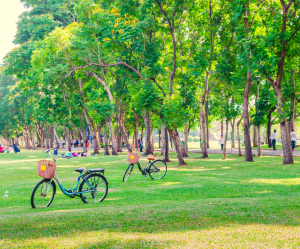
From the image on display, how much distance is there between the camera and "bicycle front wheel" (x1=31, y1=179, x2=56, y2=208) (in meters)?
7.82

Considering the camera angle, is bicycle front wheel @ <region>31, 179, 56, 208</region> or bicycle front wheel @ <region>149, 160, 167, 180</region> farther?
bicycle front wheel @ <region>149, 160, 167, 180</region>

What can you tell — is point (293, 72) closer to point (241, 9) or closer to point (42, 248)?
point (241, 9)

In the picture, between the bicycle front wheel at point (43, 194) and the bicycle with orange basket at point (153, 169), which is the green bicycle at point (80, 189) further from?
the bicycle with orange basket at point (153, 169)

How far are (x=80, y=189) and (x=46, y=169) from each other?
1.15 metres

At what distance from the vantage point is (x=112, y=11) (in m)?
21.8

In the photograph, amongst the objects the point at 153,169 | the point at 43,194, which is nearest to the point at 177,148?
the point at 153,169

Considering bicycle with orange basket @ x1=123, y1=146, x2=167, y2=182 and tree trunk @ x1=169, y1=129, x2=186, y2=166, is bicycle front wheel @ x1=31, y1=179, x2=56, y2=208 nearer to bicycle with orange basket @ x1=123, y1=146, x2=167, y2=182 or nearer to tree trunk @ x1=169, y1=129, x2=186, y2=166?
bicycle with orange basket @ x1=123, y1=146, x2=167, y2=182

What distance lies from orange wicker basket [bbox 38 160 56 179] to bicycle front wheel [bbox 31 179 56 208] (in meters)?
0.21

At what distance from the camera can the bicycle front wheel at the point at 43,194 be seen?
25.7 ft

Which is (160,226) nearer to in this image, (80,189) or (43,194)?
(80,189)

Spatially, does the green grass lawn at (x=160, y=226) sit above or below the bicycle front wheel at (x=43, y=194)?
below

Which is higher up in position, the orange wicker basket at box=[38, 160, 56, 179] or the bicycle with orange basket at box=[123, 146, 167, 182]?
the orange wicker basket at box=[38, 160, 56, 179]

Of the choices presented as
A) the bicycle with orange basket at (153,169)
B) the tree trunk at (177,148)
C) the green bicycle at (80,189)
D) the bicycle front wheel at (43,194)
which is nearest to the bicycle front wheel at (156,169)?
the bicycle with orange basket at (153,169)

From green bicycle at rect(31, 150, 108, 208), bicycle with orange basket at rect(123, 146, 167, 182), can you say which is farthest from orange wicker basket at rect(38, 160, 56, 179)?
bicycle with orange basket at rect(123, 146, 167, 182)
